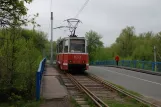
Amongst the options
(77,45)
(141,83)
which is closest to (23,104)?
(141,83)

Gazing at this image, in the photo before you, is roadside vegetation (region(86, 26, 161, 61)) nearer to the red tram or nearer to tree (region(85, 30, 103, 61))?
tree (region(85, 30, 103, 61))

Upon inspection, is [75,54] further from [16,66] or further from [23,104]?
[23,104]

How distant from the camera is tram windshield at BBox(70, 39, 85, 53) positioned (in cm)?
2469

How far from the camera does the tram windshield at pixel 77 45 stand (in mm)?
24688

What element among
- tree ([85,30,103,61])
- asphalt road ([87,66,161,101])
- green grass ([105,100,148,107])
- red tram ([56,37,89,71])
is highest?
tree ([85,30,103,61])

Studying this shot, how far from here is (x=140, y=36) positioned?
85375 mm

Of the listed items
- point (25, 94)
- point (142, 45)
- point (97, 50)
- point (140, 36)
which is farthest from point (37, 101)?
point (97, 50)

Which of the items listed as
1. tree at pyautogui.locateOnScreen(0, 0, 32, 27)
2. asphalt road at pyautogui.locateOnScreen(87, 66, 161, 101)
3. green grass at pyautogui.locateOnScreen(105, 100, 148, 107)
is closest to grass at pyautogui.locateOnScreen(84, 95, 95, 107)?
green grass at pyautogui.locateOnScreen(105, 100, 148, 107)

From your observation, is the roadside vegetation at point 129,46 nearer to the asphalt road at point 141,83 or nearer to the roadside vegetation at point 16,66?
the asphalt road at point 141,83

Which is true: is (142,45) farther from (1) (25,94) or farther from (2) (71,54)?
(1) (25,94)

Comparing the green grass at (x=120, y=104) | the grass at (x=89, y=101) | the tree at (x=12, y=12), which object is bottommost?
the green grass at (x=120, y=104)

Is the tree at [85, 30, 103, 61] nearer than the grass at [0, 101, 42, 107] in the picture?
No

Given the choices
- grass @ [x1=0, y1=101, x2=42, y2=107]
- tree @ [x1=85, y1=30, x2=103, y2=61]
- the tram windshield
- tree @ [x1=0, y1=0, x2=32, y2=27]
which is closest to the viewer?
tree @ [x1=0, y1=0, x2=32, y2=27]

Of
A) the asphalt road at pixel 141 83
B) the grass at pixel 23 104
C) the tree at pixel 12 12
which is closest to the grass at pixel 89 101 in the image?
the grass at pixel 23 104
